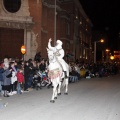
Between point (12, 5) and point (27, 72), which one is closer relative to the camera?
point (27, 72)

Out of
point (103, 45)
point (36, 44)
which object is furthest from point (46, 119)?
point (103, 45)

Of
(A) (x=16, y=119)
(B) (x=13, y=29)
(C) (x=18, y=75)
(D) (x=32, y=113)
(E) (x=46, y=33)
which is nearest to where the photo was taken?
(A) (x=16, y=119)

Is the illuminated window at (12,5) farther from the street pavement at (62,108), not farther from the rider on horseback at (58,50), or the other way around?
the street pavement at (62,108)

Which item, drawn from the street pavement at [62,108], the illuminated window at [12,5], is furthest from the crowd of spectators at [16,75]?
the illuminated window at [12,5]

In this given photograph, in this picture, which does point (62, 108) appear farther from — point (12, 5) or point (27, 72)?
point (12, 5)

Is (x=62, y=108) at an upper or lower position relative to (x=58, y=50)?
lower

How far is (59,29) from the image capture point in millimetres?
47406

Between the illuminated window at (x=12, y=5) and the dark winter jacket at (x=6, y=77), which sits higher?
the illuminated window at (x=12, y=5)

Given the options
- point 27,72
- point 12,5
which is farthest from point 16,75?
point 12,5

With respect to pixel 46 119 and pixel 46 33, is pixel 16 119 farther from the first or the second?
pixel 46 33

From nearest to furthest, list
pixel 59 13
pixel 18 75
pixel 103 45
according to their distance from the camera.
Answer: pixel 18 75 → pixel 59 13 → pixel 103 45

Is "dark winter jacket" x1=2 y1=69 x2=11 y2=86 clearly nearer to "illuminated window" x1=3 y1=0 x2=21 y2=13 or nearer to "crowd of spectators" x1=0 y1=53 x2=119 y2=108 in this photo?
"crowd of spectators" x1=0 y1=53 x2=119 y2=108

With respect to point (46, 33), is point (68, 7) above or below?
above

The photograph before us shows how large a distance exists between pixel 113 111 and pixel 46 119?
316 cm
